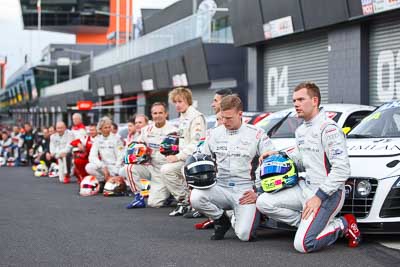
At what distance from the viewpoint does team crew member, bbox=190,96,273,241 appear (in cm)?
877

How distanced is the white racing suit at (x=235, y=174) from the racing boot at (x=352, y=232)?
1087mm

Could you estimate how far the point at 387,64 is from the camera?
65.2ft

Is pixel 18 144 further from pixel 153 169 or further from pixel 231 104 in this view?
pixel 231 104

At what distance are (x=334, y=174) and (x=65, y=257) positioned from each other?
105 inches

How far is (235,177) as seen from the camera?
889 cm

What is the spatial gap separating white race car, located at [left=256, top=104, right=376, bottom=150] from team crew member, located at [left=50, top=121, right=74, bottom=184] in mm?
8863

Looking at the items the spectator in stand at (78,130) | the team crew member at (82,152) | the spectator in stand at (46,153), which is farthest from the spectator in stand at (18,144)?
the team crew member at (82,152)

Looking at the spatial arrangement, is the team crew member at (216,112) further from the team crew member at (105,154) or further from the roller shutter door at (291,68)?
the roller shutter door at (291,68)

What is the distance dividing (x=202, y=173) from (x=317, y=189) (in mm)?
1333

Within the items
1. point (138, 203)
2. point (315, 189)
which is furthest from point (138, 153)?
point (315, 189)

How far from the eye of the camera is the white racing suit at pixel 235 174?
884cm

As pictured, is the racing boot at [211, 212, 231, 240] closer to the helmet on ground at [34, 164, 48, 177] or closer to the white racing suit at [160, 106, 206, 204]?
the white racing suit at [160, 106, 206, 204]

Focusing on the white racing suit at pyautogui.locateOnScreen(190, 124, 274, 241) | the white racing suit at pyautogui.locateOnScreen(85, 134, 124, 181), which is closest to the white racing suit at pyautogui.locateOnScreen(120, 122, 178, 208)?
the white racing suit at pyautogui.locateOnScreen(85, 134, 124, 181)

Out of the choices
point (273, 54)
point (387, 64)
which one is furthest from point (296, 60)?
point (387, 64)
